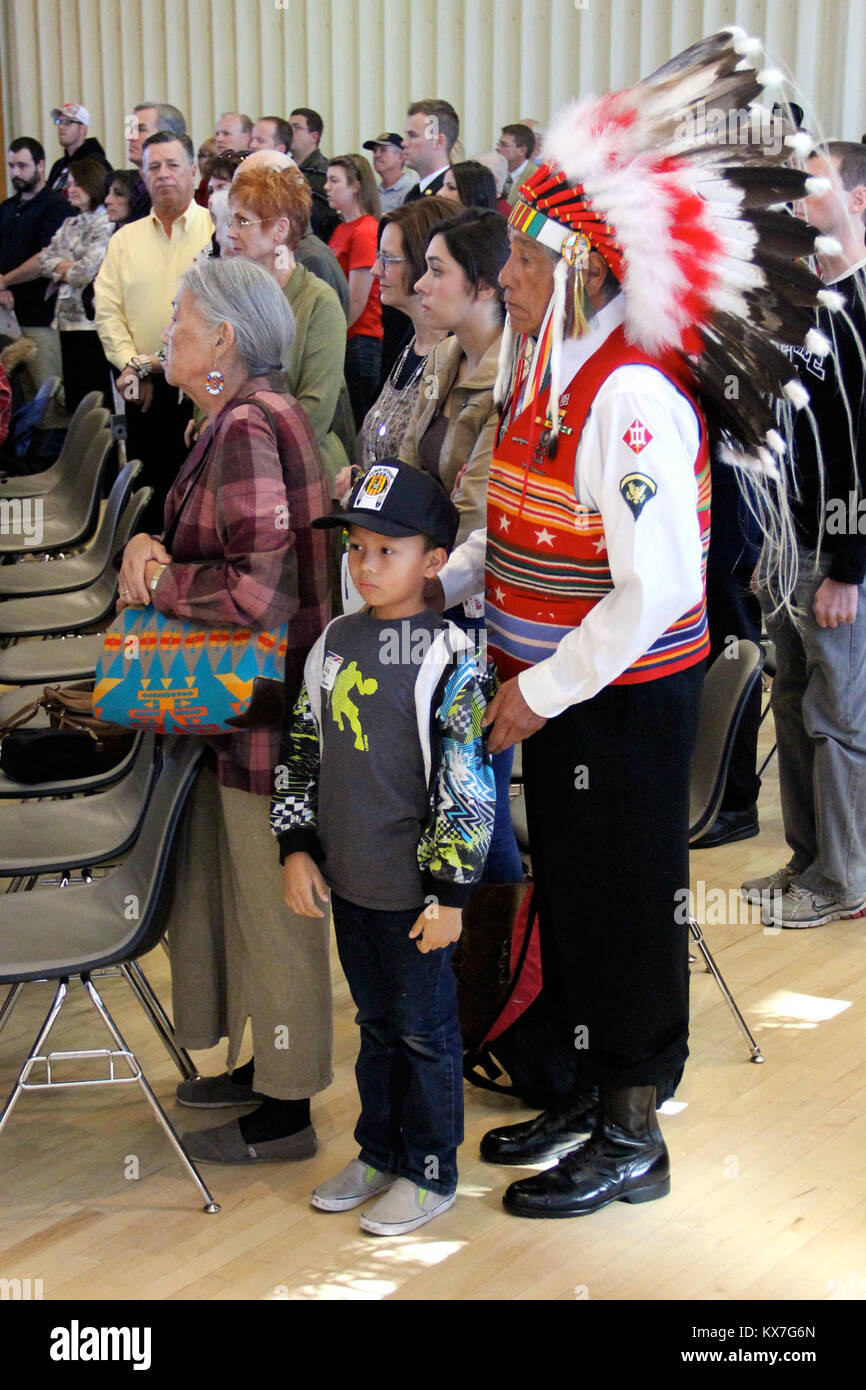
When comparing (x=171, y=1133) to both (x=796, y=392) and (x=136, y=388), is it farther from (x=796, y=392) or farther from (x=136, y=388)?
(x=136, y=388)

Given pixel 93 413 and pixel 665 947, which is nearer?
pixel 665 947

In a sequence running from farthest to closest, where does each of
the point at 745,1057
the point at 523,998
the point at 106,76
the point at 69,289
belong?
the point at 106,76, the point at 69,289, the point at 745,1057, the point at 523,998

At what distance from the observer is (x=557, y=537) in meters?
2.32

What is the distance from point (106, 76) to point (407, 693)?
9.76m

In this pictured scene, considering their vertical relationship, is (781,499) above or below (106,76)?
below

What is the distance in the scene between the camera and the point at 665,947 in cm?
247

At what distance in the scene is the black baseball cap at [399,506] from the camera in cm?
231

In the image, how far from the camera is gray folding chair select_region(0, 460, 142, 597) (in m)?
4.60

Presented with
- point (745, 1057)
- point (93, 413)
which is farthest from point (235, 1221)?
point (93, 413)

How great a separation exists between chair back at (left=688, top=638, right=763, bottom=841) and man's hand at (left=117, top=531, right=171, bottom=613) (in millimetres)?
1070

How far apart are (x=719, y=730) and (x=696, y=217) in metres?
1.07

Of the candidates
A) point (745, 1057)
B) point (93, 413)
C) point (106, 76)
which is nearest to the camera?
point (745, 1057)

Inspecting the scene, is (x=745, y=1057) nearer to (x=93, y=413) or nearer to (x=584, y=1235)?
(x=584, y=1235)

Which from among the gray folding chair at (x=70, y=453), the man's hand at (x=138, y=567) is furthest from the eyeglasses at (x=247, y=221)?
the gray folding chair at (x=70, y=453)
